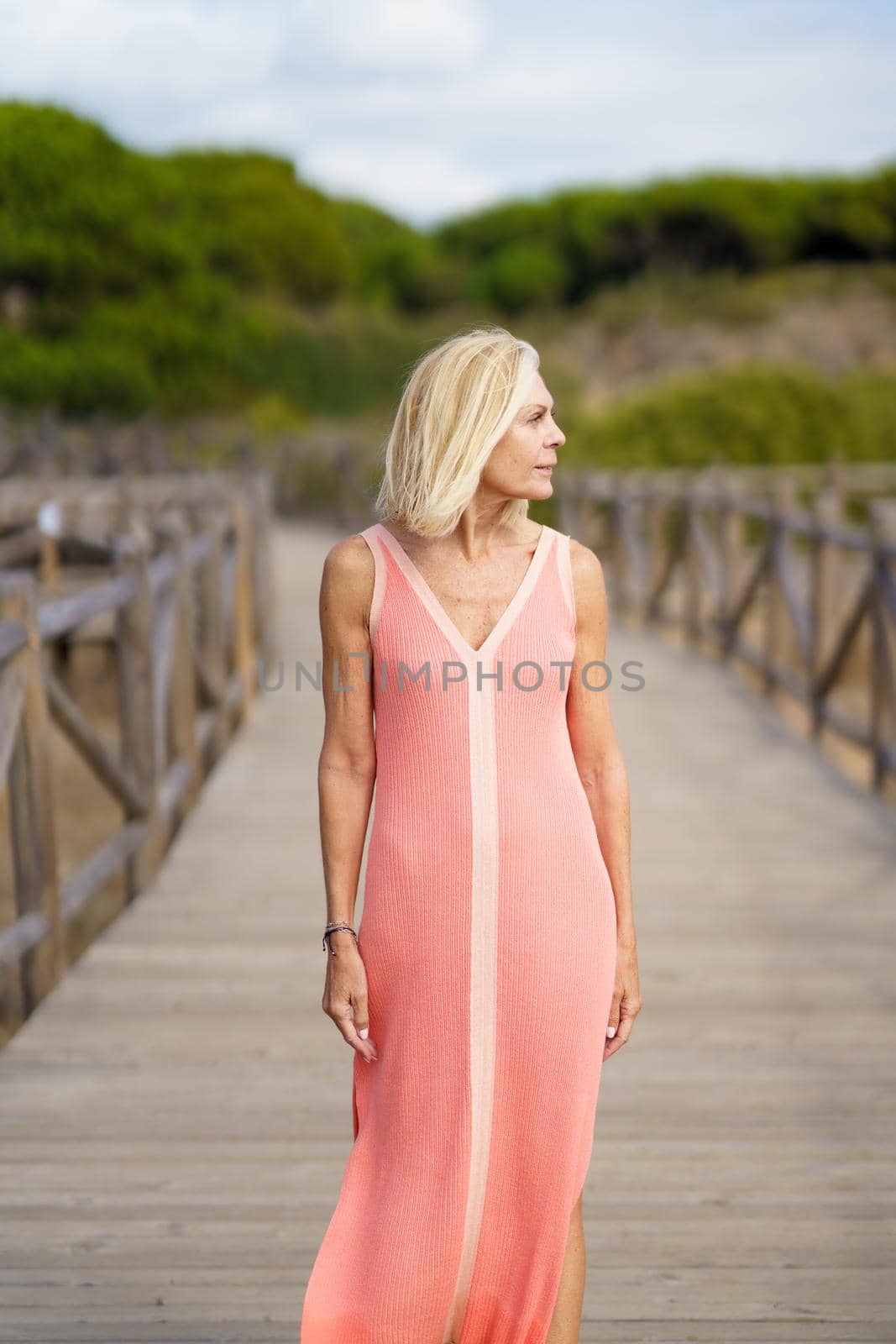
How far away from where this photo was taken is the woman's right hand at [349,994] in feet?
6.75

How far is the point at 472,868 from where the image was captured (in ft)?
6.55

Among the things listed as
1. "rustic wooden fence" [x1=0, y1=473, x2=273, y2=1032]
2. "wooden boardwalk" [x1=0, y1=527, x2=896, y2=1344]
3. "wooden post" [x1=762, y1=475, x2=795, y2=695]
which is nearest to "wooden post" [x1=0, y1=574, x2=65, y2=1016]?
"rustic wooden fence" [x1=0, y1=473, x2=273, y2=1032]

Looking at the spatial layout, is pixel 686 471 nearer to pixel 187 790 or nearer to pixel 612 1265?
pixel 187 790

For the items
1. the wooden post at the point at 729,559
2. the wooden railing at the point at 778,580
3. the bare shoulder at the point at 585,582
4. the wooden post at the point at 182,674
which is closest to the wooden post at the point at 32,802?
the wooden post at the point at 182,674

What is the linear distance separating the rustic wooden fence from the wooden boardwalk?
0.17m

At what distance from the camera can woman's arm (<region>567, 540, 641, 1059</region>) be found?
212 cm

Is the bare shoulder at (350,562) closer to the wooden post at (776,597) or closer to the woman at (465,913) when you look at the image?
the woman at (465,913)

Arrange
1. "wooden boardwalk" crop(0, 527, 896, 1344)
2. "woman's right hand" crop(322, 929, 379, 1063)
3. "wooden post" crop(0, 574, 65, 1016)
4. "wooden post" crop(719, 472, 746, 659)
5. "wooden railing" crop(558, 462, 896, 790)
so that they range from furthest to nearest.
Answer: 1. "wooden post" crop(719, 472, 746, 659)
2. "wooden railing" crop(558, 462, 896, 790)
3. "wooden post" crop(0, 574, 65, 1016)
4. "wooden boardwalk" crop(0, 527, 896, 1344)
5. "woman's right hand" crop(322, 929, 379, 1063)

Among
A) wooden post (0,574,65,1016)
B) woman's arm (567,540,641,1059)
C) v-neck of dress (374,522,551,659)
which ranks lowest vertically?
wooden post (0,574,65,1016)

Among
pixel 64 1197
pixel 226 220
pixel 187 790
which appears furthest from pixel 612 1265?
pixel 226 220

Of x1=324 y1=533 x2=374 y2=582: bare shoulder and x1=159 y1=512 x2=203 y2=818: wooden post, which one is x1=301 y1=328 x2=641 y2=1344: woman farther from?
x1=159 y1=512 x2=203 y2=818: wooden post

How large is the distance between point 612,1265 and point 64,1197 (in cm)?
98

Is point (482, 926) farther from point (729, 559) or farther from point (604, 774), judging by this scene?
point (729, 559)

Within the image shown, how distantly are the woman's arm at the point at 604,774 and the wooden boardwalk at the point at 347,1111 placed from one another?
0.63 metres
